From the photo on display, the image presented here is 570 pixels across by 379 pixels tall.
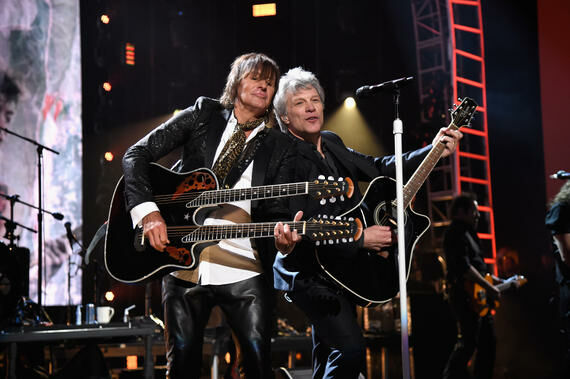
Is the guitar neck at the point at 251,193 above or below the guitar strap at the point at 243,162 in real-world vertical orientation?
below

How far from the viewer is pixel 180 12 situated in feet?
31.8

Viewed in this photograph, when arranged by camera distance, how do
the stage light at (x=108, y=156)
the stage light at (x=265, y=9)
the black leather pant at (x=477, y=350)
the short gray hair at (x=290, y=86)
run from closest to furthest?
the short gray hair at (x=290, y=86)
the black leather pant at (x=477, y=350)
the stage light at (x=108, y=156)
the stage light at (x=265, y=9)

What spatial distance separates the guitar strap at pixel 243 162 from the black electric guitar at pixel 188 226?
11 cm

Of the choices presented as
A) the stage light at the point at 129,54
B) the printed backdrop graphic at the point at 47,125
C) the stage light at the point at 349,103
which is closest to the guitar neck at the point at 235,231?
the printed backdrop graphic at the point at 47,125

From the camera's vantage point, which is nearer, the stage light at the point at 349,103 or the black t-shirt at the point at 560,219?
the black t-shirt at the point at 560,219

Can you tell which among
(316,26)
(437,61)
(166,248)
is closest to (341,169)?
(166,248)

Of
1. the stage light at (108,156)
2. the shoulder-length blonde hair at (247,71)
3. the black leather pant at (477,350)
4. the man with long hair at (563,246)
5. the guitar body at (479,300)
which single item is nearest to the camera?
the shoulder-length blonde hair at (247,71)

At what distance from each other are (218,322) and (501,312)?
4328mm

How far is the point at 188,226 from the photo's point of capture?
111 inches

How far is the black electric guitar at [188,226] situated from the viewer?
9.05ft

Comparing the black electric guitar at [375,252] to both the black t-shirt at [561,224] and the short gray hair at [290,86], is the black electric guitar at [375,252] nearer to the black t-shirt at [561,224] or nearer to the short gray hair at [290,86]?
the short gray hair at [290,86]

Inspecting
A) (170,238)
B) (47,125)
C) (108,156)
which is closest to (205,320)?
(170,238)

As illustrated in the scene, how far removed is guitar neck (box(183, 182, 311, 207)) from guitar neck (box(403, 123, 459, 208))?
26.3 inches

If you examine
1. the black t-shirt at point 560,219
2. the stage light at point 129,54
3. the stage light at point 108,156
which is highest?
the stage light at point 129,54
